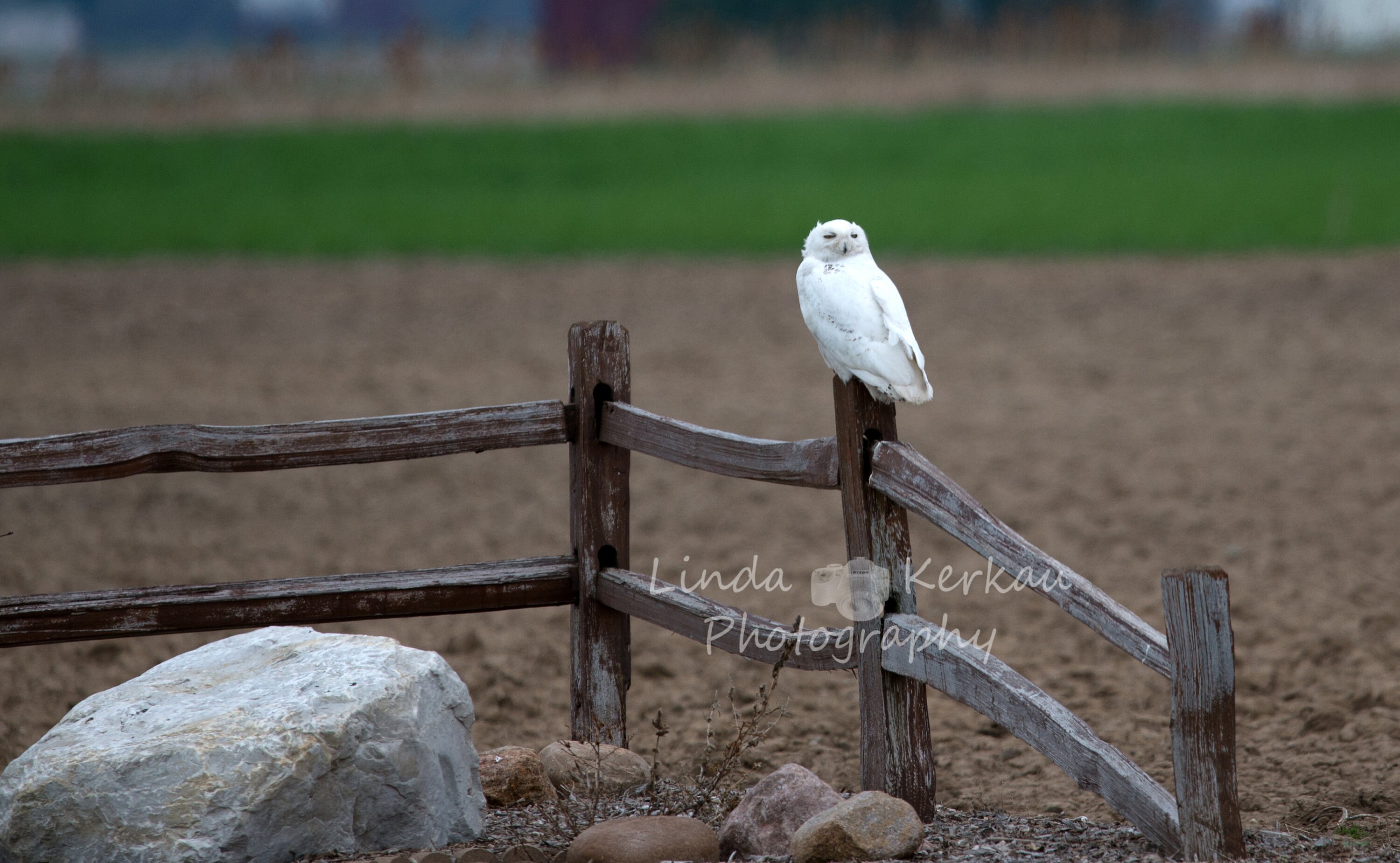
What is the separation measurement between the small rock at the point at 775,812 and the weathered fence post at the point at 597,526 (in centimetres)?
82

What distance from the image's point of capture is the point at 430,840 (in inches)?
133

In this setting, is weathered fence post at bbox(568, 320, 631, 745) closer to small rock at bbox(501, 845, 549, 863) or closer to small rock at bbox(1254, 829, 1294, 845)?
small rock at bbox(501, 845, 549, 863)

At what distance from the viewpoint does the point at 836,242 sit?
389cm

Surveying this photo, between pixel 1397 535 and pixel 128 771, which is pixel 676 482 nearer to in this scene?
pixel 1397 535

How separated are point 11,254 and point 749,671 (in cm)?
1452

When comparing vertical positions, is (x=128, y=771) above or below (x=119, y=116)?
below

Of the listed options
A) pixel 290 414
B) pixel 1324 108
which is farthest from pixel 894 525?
pixel 1324 108

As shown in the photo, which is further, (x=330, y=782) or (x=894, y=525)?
(x=894, y=525)

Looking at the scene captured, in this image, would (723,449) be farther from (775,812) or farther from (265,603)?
(265,603)

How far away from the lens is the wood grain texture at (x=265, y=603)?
12.4ft

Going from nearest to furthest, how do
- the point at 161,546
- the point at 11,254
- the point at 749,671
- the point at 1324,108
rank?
the point at 749,671
the point at 161,546
the point at 11,254
the point at 1324,108

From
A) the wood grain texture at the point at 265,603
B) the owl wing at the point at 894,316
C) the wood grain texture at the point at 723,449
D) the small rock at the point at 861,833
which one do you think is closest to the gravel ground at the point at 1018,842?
the small rock at the point at 861,833

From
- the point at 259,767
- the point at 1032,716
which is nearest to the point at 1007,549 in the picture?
the point at 1032,716
